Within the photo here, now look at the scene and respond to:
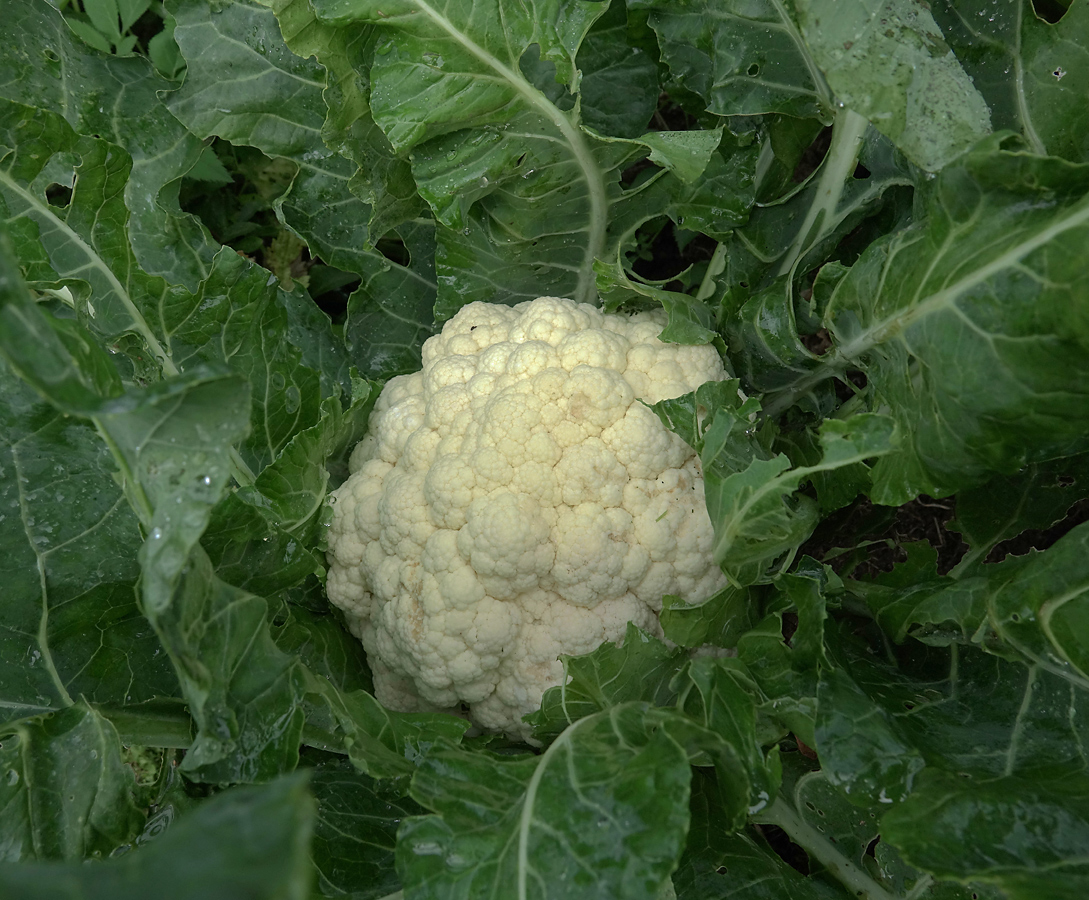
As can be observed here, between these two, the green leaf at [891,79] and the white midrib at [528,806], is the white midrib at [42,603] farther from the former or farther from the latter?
the green leaf at [891,79]

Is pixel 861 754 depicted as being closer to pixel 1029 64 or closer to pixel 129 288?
pixel 1029 64

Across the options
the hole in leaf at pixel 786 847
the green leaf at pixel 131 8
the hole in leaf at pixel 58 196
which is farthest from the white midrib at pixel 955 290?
the hole in leaf at pixel 58 196

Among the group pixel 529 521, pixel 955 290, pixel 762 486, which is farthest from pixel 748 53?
pixel 529 521

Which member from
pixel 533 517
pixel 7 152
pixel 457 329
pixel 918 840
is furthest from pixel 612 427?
pixel 7 152

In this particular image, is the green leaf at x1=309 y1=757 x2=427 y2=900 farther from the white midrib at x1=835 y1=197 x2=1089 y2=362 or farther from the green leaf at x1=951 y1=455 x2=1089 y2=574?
the green leaf at x1=951 y1=455 x2=1089 y2=574

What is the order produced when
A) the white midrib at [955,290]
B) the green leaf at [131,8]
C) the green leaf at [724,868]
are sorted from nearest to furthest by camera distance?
the white midrib at [955,290], the green leaf at [724,868], the green leaf at [131,8]

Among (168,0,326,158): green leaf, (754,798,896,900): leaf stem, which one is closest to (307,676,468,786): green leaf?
(754,798,896,900): leaf stem

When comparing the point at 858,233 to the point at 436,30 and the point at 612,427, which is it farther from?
the point at 436,30

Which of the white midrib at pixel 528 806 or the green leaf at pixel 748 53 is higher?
the green leaf at pixel 748 53
